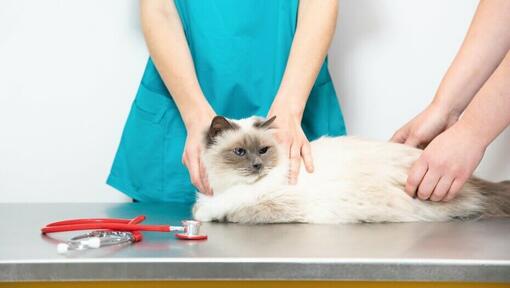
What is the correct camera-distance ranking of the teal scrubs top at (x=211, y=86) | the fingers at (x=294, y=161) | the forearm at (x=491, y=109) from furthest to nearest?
the teal scrubs top at (x=211, y=86)
the fingers at (x=294, y=161)
the forearm at (x=491, y=109)

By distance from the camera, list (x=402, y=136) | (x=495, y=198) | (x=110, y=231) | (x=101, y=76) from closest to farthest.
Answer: (x=110, y=231)
(x=495, y=198)
(x=402, y=136)
(x=101, y=76)

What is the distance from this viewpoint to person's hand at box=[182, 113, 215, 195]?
1.50 metres

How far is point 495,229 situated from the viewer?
1218 mm

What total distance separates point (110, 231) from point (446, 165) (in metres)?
0.71

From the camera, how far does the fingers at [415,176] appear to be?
131 cm

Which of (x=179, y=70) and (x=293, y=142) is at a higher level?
(x=179, y=70)

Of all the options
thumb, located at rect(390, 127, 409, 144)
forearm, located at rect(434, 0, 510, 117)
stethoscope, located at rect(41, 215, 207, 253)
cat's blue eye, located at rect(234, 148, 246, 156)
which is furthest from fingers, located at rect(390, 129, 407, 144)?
stethoscope, located at rect(41, 215, 207, 253)

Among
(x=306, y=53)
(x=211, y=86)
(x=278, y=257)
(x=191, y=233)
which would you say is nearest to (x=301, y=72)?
(x=306, y=53)

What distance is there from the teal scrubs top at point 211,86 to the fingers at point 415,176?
0.52m

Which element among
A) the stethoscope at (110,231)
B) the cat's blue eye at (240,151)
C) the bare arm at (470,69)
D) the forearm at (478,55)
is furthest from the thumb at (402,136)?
the stethoscope at (110,231)

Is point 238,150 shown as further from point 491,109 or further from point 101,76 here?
point 101,76

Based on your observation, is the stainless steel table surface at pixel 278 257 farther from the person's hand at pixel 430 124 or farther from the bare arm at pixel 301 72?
the person's hand at pixel 430 124

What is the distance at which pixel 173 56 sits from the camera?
165 centimetres

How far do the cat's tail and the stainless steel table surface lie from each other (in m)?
0.26
